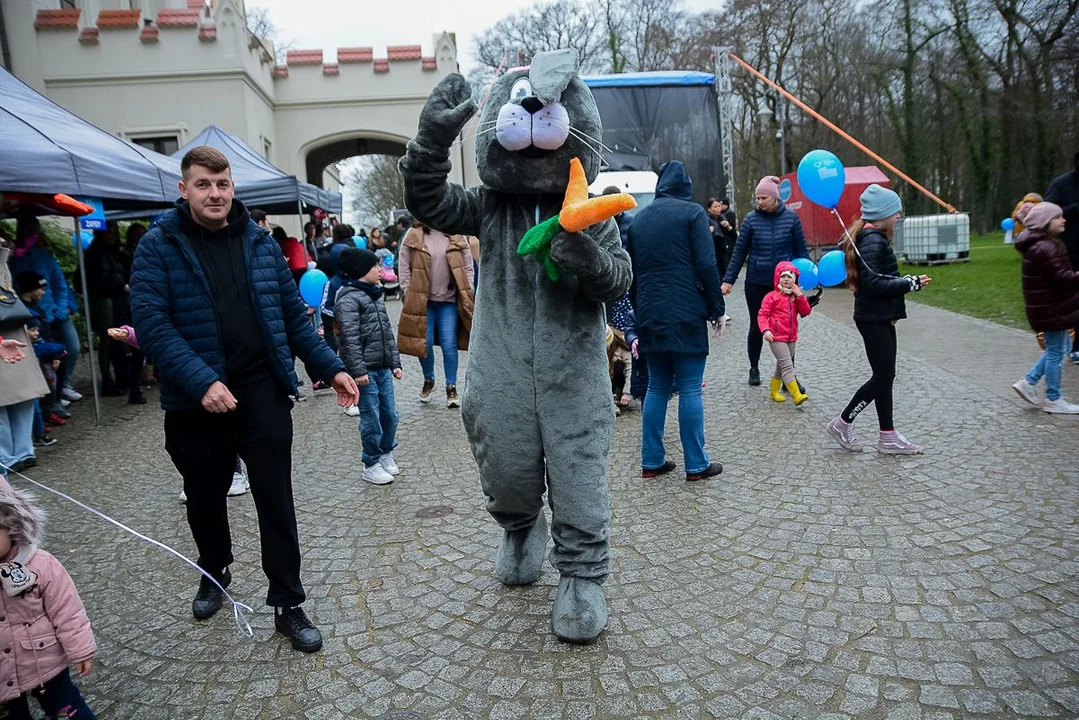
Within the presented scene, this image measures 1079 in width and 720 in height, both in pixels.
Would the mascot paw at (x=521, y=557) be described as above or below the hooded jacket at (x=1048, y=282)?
below

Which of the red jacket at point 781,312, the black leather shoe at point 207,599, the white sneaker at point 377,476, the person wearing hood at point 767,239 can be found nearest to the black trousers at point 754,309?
the person wearing hood at point 767,239

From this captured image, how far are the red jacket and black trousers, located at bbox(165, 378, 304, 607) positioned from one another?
487 cm

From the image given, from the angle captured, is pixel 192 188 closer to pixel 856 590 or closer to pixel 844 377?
pixel 856 590

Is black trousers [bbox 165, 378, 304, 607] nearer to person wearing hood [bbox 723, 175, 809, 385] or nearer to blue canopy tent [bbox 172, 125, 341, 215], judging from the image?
person wearing hood [bbox 723, 175, 809, 385]

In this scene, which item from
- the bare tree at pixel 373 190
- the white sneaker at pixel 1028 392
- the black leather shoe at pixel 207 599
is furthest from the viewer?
the bare tree at pixel 373 190

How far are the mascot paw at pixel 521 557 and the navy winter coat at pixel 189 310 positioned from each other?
3.91ft

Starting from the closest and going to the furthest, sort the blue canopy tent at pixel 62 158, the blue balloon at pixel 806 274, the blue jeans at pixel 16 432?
the blue jeans at pixel 16 432, the blue canopy tent at pixel 62 158, the blue balloon at pixel 806 274

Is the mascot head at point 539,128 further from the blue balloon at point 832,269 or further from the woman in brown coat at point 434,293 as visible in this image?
the blue balloon at point 832,269

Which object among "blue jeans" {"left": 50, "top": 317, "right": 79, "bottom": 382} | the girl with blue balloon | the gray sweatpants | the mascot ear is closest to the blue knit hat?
the girl with blue balloon

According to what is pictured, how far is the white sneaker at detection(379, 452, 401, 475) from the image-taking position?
18.0 ft

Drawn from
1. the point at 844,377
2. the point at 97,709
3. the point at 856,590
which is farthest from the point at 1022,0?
the point at 97,709

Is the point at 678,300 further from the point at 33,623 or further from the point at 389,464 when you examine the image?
the point at 33,623

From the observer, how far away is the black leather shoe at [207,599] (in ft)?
11.2

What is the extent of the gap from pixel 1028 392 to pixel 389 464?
517cm
